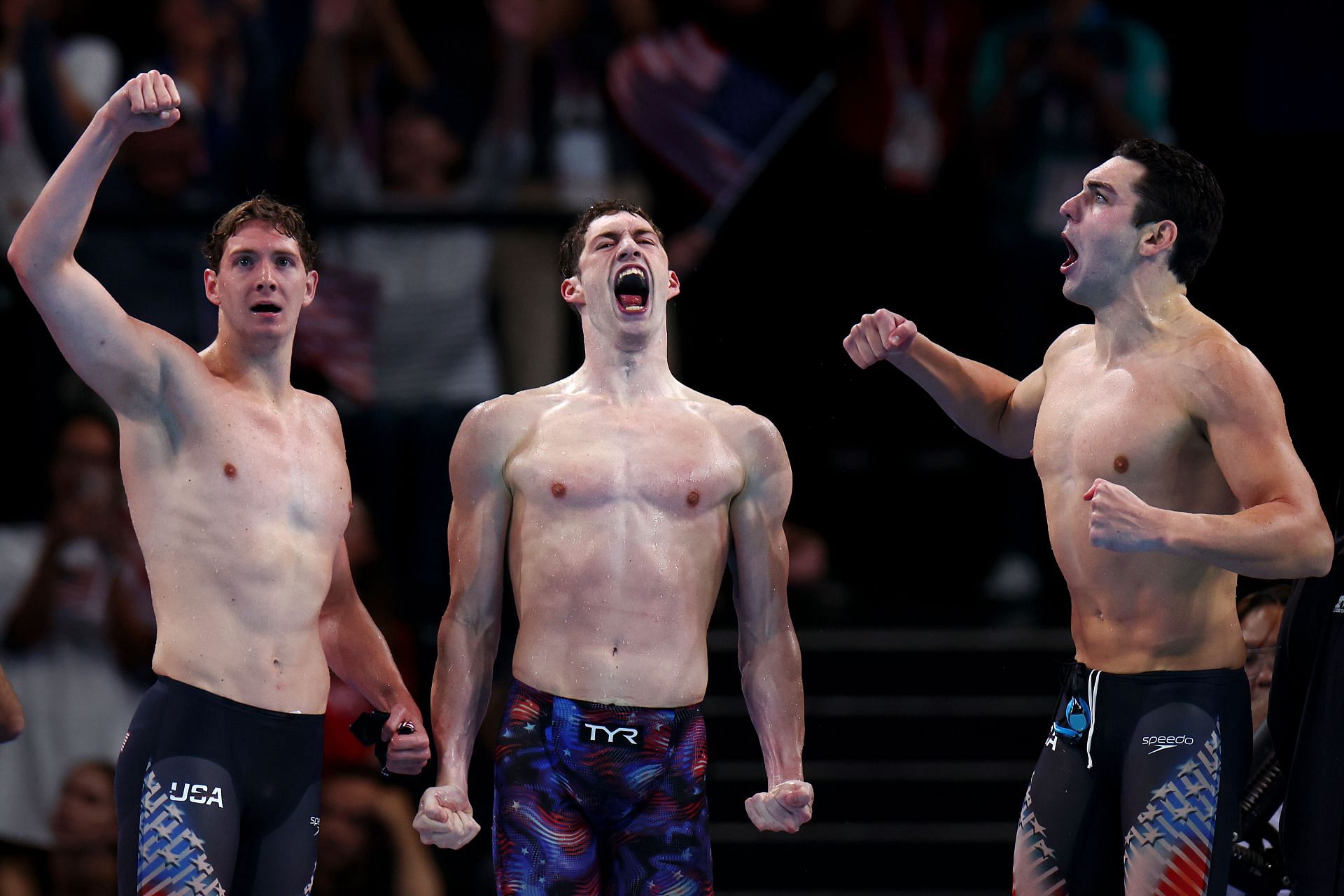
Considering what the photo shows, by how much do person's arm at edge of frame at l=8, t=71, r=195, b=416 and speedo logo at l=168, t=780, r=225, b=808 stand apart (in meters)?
0.92

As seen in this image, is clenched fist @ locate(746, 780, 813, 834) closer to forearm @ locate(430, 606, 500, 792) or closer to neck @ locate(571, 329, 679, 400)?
forearm @ locate(430, 606, 500, 792)

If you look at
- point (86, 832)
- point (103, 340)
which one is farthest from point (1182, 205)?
point (86, 832)

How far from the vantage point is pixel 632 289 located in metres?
4.16

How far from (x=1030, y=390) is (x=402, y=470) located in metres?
3.23

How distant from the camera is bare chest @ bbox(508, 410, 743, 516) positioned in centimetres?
404

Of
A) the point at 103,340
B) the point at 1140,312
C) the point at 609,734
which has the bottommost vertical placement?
the point at 609,734

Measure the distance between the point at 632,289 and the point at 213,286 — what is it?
3.34 feet

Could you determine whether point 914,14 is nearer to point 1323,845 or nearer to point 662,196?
point 662,196

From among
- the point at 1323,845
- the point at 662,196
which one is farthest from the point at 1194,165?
the point at 662,196

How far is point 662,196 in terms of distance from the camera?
729 centimetres

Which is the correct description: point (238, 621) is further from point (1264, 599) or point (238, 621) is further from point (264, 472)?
point (1264, 599)

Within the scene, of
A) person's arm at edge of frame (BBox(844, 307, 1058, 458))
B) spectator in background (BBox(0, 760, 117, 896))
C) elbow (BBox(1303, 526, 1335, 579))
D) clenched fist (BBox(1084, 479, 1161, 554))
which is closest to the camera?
clenched fist (BBox(1084, 479, 1161, 554))

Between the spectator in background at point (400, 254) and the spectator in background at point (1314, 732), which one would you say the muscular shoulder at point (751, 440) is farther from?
the spectator in background at point (400, 254)

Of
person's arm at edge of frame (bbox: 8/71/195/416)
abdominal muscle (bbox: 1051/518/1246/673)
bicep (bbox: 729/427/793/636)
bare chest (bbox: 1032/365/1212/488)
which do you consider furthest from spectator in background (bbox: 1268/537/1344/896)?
person's arm at edge of frame (bbox: 8/71/195/416)
